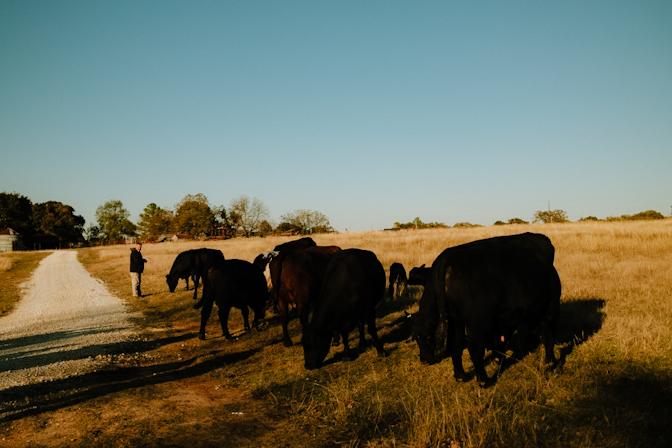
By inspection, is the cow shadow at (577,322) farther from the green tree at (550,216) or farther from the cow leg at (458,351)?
the green tree at (550,216)

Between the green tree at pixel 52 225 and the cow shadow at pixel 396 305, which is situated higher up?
the green tree at pixel 52 225

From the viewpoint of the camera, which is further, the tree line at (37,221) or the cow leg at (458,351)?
the tree line at (37,221)

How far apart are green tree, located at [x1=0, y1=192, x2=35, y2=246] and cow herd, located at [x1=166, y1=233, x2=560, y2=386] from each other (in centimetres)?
11894

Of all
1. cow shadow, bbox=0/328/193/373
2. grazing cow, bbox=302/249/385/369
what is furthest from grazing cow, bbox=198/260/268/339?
grazing cow, bbox=302/249/385/369

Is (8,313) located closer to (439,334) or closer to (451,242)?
(439,334)

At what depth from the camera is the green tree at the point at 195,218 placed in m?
111

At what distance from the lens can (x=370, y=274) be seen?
788 centimetres

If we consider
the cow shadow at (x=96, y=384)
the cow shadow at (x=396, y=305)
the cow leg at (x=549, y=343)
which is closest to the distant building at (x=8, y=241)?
the cow shadow at (x=96, y=384)

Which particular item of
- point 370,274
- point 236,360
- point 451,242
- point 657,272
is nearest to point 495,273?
point 370,274

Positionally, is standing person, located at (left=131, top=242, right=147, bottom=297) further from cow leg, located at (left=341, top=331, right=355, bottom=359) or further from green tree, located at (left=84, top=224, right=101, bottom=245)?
green tree, located at (left=84, top=224, right=101, bottom=245)

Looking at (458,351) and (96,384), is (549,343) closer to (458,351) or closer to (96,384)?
(458,351)

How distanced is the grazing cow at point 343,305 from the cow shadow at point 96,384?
205 cm

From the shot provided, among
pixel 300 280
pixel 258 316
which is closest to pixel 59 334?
pixel 258 316

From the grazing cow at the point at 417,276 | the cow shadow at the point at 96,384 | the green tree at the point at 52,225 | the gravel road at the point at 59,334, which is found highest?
the green tree at the point at 52,225
